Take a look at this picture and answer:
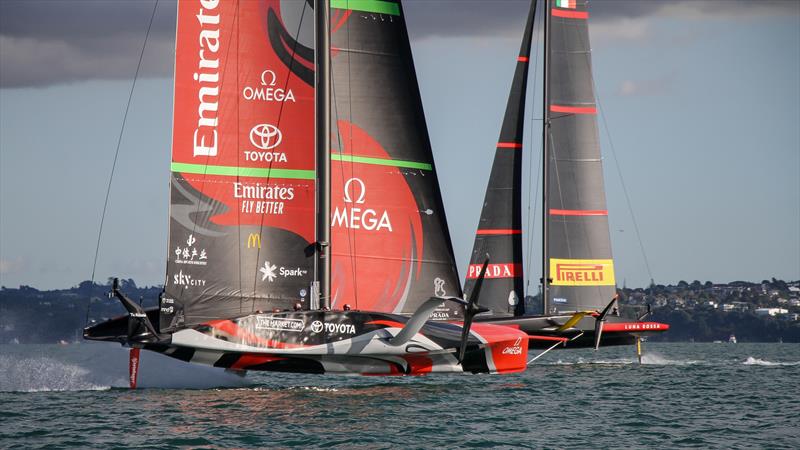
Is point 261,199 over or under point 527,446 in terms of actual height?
over

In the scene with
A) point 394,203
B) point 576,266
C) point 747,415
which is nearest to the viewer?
point 747,415

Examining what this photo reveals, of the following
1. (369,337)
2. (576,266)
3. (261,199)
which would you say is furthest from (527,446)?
(576,266)

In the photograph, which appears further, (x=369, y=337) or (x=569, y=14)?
(x=569, y=14)

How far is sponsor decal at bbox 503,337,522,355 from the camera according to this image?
86.8ft

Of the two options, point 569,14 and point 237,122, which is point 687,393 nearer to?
point 237,122

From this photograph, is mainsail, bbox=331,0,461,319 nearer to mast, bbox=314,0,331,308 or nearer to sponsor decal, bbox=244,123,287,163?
mast, bbox=314,0,331,308

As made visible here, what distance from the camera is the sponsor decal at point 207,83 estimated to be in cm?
2539

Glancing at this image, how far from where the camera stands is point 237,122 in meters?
25.8

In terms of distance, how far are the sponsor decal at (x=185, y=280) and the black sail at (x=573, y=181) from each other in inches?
652

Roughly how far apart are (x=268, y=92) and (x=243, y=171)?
5.63 ft

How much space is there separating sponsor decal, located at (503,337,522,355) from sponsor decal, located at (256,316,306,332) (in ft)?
14.7

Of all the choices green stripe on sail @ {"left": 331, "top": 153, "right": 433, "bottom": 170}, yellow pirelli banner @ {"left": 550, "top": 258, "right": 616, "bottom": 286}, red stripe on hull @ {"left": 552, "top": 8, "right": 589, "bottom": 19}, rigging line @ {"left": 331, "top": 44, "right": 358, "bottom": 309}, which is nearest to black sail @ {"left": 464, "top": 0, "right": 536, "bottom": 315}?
yellow pirelli banner @ {"left": 550, "top": 258, "right": 616, "bottom": 286}

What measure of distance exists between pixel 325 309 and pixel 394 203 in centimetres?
318

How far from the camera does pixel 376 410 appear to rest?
23.0 m
